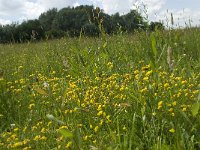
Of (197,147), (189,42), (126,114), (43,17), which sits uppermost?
(43,17)

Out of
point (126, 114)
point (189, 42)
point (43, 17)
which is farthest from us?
point (43, 17)

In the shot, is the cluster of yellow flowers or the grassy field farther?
the cluster of yellow flowers

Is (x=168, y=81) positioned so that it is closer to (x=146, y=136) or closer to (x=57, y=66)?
(x=146, y=136)

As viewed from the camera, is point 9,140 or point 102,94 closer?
point 9,140

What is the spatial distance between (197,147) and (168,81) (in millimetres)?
845

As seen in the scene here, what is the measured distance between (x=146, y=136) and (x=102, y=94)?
973 mm

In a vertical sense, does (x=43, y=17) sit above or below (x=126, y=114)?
above

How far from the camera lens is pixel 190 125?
206cm

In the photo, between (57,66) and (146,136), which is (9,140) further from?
(57,66)

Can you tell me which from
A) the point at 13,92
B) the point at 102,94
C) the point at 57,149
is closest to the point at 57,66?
the point at 13,92

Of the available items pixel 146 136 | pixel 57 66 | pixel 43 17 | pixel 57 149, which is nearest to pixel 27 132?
pixel 57 149

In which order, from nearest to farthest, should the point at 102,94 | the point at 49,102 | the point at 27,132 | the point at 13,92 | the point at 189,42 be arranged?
the point at 27,132 → the point at 102,94 → the point at 49,102 → the point at 13,92 → the point at 189,42

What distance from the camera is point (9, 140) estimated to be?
240 cm

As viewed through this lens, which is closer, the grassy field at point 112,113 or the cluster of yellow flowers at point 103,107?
the grassy field at point 112,113
